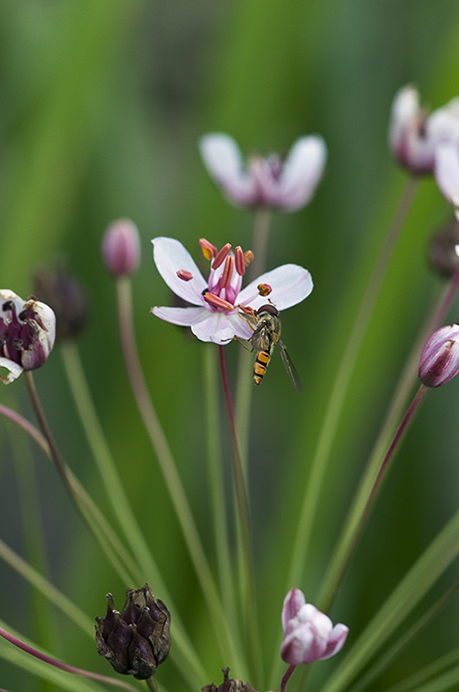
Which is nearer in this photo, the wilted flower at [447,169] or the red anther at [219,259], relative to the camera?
the red anther at [219,259]

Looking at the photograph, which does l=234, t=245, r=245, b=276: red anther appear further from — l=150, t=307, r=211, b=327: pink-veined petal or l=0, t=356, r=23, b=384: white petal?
l=0, t=356, r=23, b=384: white petal

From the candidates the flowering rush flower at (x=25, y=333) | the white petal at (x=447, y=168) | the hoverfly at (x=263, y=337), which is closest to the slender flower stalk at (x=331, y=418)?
the white petal at (x=447, y=168)

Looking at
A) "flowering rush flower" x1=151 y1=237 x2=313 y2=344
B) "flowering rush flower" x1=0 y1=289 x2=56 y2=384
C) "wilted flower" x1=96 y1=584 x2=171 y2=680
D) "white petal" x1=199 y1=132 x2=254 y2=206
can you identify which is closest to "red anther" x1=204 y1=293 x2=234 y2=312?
"flowering rush flower" x1=151 y1=237 x2=313 y2=344

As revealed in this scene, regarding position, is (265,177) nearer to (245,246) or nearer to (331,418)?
(331,418)

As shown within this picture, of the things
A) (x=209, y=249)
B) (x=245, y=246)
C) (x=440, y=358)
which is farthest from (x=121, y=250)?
(x=245, y=246)

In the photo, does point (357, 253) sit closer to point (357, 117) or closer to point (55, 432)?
point (357, 117)

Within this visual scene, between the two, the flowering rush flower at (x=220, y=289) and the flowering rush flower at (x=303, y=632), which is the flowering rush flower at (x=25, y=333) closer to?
the flowering rush flower at (x=220, y=289)

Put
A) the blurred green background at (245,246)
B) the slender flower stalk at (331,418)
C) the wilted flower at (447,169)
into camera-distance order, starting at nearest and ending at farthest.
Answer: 1. the wilted flower at (447,169)
2. the slender flower stalk at (331,418)
3. the blurred green background at (245,246)
